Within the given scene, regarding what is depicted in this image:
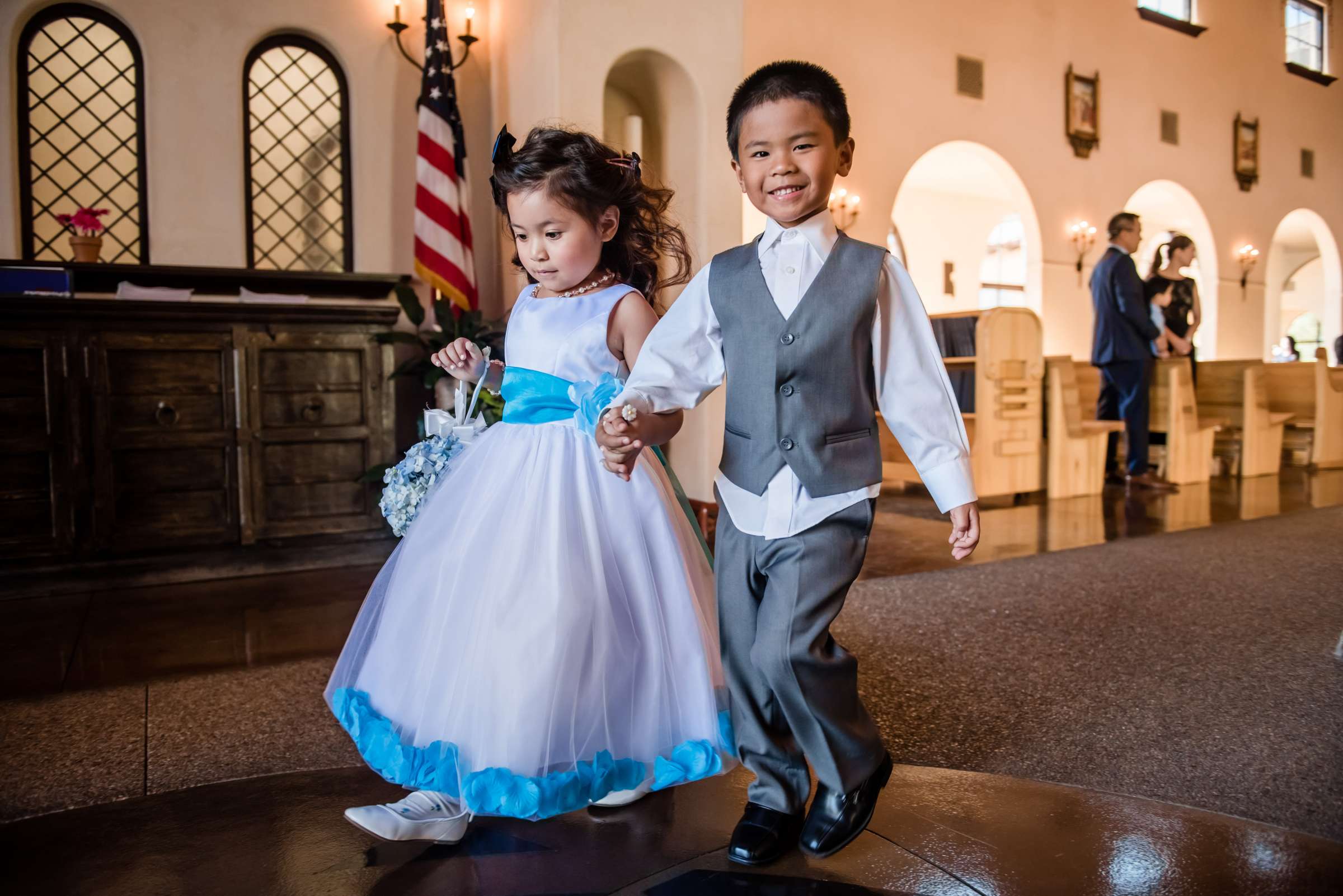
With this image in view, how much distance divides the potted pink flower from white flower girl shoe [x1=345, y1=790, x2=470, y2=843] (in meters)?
3.69

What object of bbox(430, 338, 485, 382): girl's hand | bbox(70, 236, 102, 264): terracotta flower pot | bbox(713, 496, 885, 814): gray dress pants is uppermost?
bbox(70, 236, 102, 264): terracotta flower pot

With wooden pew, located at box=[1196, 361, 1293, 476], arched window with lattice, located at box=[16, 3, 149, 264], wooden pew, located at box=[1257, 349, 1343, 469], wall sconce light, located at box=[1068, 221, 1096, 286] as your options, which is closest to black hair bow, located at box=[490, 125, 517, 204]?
arched window with lattice, located at box=[16, 3, 149, 264]

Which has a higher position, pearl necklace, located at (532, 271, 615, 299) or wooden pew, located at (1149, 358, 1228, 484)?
pearl necklace, located at (532, 271, 615, 299)

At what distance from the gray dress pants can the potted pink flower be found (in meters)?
3.91

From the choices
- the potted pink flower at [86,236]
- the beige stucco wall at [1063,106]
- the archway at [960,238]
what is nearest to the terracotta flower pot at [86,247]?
the potted pink flower at [86,236]

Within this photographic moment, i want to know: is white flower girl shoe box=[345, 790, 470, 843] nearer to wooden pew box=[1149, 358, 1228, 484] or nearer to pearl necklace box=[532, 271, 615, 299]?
pearl necklace box=[532, 271, 615, 299]

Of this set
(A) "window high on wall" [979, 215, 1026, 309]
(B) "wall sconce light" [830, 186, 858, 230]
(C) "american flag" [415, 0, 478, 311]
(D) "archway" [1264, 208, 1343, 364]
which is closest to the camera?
(C) "american flag" [415, 0, 478, 311]

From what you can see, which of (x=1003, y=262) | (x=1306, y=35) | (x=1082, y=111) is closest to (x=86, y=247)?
(x=1082, y=111)

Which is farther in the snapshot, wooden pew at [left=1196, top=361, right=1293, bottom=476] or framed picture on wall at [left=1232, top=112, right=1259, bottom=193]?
framed picture on wall at [left=1232, top=112, right=1259, bottom=193]

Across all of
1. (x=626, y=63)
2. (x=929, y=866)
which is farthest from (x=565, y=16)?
(x=929, y=866)

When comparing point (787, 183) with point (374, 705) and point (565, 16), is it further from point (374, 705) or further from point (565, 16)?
point (565, 16)

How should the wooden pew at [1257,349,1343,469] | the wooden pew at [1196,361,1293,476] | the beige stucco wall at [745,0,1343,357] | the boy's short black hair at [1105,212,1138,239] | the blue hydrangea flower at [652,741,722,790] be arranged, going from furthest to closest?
the wooden pew at [1257,349,1343,469] → the beige stucco wall at [745,0,1343,357] → the wooden pew at [1196,361,1293,476] → the boy's short black hair at [1105,212,1138,239] → the blue hydrangea flower at [652,741,722,790]

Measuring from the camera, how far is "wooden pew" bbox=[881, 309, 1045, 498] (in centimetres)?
543

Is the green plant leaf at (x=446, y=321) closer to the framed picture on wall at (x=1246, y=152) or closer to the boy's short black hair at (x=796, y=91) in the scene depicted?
the boy's short black hair at (x=796, y=91)
